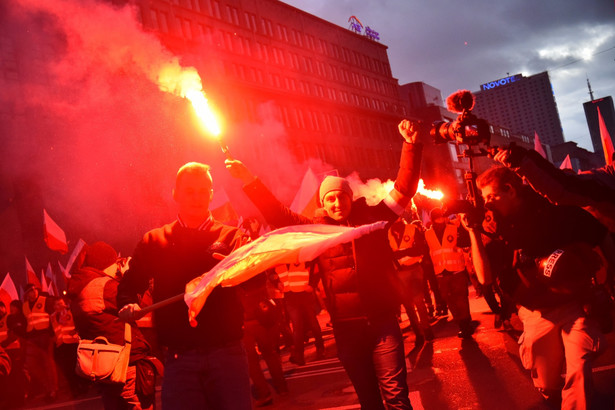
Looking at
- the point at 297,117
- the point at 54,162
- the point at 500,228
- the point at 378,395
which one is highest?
the point at 297,117

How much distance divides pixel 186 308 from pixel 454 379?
4186 millimetres

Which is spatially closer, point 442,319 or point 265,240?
point 265,240

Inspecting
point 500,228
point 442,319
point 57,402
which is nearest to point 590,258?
point 500,228

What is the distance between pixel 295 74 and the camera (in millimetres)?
57062

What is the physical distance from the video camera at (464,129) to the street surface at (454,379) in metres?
1.96

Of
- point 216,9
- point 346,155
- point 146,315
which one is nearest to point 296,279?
point 146,315

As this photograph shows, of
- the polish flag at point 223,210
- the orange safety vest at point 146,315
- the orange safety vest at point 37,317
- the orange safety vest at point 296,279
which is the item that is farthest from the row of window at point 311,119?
the orange safety vest at point 146,315

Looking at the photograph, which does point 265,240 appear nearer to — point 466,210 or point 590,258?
point 466,210

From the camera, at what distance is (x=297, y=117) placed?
55969 mm

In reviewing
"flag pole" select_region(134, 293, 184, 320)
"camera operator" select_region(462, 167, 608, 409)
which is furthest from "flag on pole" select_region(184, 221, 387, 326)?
"camera operator" select_region(462, 167, 608, 409)

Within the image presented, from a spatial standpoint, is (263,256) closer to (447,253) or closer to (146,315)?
(146,315)

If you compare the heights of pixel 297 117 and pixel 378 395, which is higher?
pixel 297 117

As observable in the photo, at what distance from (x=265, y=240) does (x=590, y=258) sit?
2165mm

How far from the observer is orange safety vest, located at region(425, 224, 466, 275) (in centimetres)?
956
